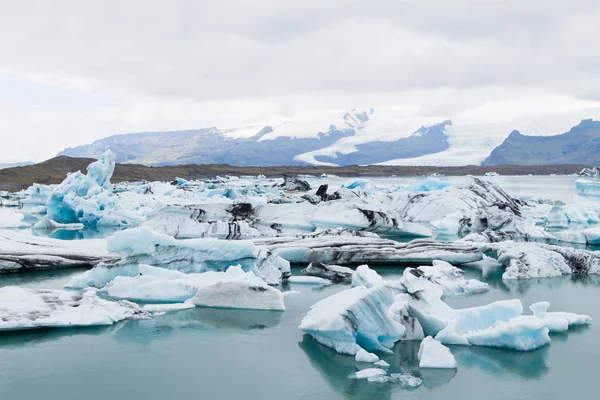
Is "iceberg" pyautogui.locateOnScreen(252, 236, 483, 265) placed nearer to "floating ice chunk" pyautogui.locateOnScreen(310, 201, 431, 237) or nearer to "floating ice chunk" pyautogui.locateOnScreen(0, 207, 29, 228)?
"floating ice chunk" pyautogui.locateOnScreen(310, 201, 431, 237)

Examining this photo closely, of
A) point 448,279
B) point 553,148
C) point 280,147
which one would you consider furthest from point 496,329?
point 280,147

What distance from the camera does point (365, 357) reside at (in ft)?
16.9

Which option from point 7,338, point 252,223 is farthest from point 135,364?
point 252,223

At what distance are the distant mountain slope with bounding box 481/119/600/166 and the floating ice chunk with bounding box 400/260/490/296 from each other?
9172cm

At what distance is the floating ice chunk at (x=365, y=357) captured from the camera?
5.12m

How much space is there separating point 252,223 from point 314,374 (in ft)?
32.4

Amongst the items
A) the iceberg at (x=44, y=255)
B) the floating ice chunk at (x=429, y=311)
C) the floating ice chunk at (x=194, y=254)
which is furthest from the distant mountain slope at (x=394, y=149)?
the floating ice chunk at (x=429, y=311)

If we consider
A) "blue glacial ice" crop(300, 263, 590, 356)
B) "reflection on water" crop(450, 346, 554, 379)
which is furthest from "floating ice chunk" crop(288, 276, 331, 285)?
"reflection on water" crop(450, 346, 554, 379)

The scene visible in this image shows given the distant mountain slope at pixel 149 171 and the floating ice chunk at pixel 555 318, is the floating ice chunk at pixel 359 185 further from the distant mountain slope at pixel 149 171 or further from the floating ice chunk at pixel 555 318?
the distant mountain slope at pixel 149 171

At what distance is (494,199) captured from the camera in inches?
724

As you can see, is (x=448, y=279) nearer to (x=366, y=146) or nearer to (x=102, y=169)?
(x=102, y=169)

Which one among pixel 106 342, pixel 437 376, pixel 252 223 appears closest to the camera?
pixel 437 376

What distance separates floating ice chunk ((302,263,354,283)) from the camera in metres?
8.72

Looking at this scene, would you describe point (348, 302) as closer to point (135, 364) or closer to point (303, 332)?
point (303, 332)
